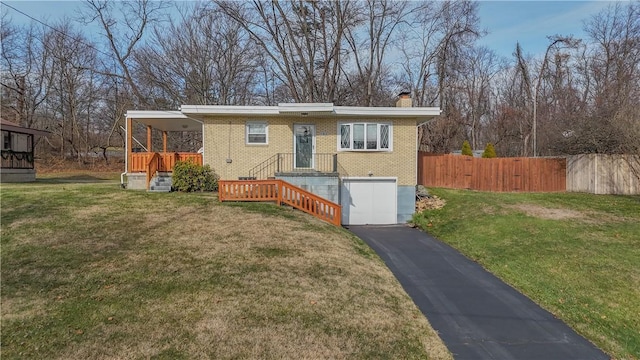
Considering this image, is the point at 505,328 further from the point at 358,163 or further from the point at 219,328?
the point at 358,163

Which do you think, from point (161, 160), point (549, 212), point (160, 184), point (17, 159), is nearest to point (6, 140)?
point (17, 159)

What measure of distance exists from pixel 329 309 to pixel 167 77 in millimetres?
29065

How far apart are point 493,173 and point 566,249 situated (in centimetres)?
1002

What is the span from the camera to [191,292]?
19.2 feet

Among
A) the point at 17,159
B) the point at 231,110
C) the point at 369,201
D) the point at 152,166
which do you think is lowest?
the point at 369,201

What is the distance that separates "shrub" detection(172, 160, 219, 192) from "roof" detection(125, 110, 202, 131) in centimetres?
211

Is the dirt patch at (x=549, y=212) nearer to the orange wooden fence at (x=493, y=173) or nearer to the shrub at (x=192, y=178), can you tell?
the orange wooden fence at (x=493, y=173)

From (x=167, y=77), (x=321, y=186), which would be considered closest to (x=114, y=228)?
(x=321, y=186)

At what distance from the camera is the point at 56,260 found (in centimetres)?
677

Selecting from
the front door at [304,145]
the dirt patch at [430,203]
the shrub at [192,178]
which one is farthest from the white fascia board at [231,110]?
the dirt patch at [430,203]

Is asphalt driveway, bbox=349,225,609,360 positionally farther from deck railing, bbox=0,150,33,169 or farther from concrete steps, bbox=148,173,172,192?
deck railing, bbox=0,150,33,169

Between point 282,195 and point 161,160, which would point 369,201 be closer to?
point 282,195

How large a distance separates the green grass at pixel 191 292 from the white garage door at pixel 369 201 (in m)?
5.53

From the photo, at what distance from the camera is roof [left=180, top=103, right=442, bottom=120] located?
14250 mm
